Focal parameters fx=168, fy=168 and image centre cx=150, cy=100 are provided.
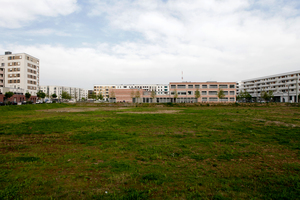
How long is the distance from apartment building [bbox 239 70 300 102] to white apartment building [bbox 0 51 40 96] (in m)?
140

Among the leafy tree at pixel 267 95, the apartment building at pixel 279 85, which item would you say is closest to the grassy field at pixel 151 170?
the leafy tree at pixel 267 95

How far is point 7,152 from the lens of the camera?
894 cm

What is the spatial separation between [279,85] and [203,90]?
186ft

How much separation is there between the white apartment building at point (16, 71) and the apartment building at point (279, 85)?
458 feet

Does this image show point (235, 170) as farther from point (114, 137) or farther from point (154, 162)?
point (114, 137)

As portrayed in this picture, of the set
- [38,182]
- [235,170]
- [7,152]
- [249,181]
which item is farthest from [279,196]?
[7,152]

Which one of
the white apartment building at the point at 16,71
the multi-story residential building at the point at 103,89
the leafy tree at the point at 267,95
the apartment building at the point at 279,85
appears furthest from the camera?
the multi-story residential building at the point at 103,89

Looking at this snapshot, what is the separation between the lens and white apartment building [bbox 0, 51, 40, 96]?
9067 cm

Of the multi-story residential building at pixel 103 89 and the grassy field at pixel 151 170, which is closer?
the grassy field at pixel 151 170

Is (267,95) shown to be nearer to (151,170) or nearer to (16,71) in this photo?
(151,170)

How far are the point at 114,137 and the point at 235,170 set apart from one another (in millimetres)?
8215

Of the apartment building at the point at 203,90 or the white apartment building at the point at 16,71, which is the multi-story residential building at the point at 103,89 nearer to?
the white apartment building at the point at 16,71

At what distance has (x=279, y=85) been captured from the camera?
386ft

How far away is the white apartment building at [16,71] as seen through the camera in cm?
9067
